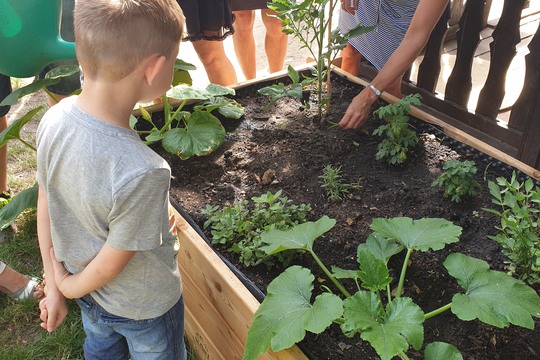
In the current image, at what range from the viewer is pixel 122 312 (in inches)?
55.5

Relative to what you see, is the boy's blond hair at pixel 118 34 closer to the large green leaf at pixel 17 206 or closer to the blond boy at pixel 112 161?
the blond boy at pixel 112 161

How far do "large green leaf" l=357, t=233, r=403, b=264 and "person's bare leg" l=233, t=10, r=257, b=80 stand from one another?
2.26 meters

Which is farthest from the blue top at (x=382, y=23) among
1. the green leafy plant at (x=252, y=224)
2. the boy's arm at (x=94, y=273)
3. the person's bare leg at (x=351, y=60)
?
the boy's arm at (x=94, y=273)

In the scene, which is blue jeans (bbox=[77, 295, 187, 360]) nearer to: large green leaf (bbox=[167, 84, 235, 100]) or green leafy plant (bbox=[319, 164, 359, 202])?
green leafy plant (bbox=[319, 164, 359, 202])

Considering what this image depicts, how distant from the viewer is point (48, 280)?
149cm

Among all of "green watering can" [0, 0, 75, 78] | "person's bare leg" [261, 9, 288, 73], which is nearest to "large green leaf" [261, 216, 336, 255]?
"green watering can" [0, 0, 75, 78]

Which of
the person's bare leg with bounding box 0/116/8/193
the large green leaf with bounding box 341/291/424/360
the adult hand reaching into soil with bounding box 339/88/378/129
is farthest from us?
the person's bare leg with bounding box 0/116/8/193

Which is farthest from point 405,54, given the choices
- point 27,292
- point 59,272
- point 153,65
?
point 27,292

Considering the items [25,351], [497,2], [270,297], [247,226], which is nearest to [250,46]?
[247,226]

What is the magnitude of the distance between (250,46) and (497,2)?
310 centimetres

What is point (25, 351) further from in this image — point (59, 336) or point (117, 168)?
point (117, 168)

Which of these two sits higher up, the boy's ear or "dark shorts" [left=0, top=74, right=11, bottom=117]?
the boy's ear

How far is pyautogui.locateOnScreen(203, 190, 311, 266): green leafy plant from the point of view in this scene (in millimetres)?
1682

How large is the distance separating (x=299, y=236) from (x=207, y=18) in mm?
1797
